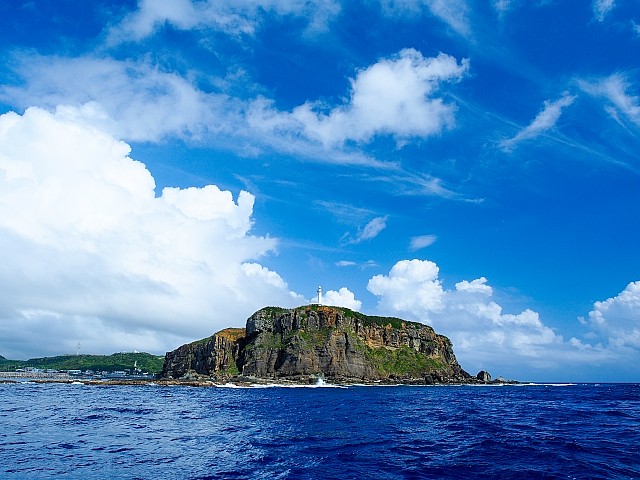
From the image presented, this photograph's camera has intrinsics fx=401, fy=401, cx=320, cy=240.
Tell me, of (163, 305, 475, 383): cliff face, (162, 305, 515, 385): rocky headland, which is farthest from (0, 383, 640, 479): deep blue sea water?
(163, 305, 475, 383): cliff face

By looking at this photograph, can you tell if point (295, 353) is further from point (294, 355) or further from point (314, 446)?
point (314, 446)

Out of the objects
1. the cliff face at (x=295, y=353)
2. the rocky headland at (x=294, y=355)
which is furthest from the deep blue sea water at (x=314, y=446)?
the cliff face at (x=295, y=353)

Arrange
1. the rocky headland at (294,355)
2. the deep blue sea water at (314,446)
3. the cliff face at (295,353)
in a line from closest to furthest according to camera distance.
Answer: the deep blue sea water at (314,446) < the rocky headland at (294,355) < the cliff face at (295,353)

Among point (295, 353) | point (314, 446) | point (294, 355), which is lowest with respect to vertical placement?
point (314, 446)

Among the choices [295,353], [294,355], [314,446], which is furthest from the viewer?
[295,353]

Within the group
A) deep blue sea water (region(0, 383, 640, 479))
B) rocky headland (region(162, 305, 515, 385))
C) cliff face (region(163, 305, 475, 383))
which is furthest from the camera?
cliff face (region(163, 305, 475, 383))

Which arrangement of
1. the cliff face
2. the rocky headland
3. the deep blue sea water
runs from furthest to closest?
the cliff face < the rocky headland < the deep blue sea water

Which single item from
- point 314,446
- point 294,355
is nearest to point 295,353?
point 294,355

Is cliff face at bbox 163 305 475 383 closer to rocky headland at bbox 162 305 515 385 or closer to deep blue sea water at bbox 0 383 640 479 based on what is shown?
rocky headland at bbox 162 305 515 385

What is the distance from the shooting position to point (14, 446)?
3052 cm

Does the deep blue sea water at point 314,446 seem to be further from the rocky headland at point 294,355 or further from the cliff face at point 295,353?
the cliff face at point 295,353

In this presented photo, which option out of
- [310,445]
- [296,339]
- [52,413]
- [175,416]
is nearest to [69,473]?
[310,445]

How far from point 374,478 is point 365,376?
169896 mm

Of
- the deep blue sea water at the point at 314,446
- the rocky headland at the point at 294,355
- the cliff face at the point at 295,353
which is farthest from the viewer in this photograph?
the cliff face at the point at 295,353
